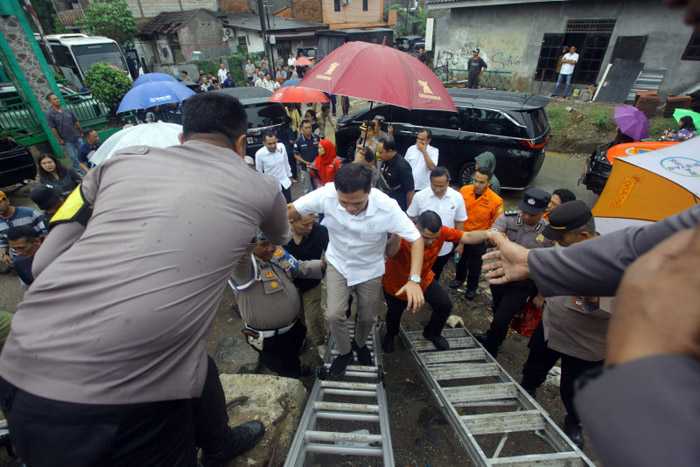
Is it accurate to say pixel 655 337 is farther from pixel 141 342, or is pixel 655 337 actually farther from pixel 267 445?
pixel 267 445

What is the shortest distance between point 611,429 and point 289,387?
2601 mm

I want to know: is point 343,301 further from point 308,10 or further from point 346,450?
point 308,10

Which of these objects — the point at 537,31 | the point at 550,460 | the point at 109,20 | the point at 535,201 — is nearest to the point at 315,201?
the point at 535,201

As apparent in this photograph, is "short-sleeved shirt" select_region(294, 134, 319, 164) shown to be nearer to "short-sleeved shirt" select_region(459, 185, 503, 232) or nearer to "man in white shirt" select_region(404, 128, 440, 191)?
"man in white shirt" select_region(404, 128, 440, 191)

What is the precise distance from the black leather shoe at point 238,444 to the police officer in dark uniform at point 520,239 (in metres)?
2.33

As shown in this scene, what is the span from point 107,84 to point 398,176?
12.4 metres

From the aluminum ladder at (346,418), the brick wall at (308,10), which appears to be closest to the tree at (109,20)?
the brick wall at (308,10)

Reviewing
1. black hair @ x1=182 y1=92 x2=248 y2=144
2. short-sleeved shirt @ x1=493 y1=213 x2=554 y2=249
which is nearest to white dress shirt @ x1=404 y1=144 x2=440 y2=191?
short-sleeved shirt @ x1=493 y1=213 x2=554 y2=249

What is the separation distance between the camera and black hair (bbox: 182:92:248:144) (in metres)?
1.68

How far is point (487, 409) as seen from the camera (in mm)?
3088

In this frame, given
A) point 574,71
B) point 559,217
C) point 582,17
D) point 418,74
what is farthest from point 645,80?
point 559,217

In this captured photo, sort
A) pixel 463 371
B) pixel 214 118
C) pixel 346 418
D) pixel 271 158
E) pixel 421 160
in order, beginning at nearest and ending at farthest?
pixel 214 118, pixel 346 418, pixel 463 371, pixel 421 160, pixel 271 158

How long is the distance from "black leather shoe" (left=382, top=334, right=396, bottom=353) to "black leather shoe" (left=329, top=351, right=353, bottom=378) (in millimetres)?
839

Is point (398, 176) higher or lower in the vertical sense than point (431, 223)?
Result: lower
